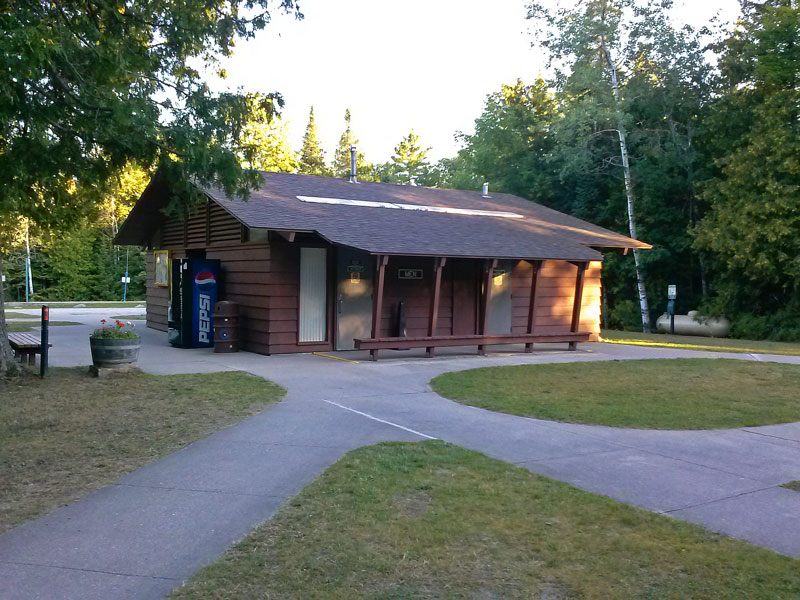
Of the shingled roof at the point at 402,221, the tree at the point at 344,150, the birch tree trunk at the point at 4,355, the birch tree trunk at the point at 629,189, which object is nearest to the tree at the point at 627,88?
the birch tree trunk at the point at 629,189

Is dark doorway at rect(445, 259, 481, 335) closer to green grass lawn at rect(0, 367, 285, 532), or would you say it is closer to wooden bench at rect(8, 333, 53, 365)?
green grass lawn at rect(0, 367, 285, 532)

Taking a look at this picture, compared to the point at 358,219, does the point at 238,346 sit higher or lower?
lower

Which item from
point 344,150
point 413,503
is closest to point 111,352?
point 413,503

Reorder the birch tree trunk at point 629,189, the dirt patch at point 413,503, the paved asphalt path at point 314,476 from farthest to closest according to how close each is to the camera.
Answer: the birch tree trunk at point 629,189 → the dirt patch at point 413,503 → the paved asphalt path at point 314,476

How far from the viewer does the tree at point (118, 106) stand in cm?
864

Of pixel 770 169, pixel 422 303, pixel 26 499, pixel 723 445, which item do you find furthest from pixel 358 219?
pixel 770 169

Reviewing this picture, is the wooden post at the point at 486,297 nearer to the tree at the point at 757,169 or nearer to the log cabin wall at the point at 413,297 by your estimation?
the log cabin wall at the point at 413,297

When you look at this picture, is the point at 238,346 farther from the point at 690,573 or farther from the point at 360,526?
the point at 690,573

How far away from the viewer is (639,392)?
35.7 ft

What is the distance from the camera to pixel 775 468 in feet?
21.4

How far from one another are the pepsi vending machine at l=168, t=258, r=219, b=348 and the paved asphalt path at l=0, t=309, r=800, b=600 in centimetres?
606

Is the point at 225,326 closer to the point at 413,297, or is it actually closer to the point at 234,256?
the point at 234,256

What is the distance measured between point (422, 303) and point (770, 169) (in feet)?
51.1

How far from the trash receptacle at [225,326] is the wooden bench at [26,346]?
3.69 m
